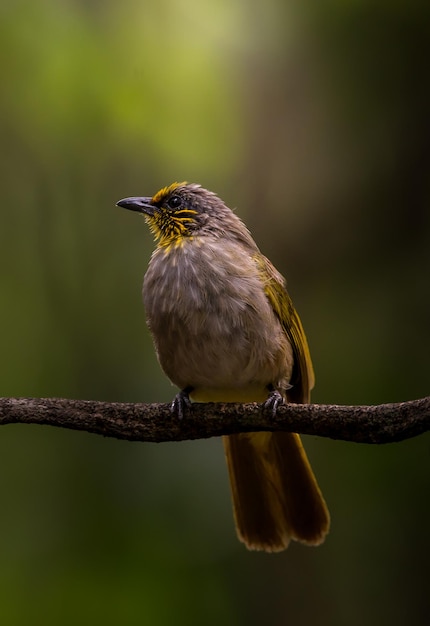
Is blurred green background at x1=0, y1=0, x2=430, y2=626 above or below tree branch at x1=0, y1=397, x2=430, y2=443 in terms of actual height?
above

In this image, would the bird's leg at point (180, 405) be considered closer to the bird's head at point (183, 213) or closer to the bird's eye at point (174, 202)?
the bird's head at point (183, 213)

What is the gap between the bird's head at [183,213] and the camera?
3252mm

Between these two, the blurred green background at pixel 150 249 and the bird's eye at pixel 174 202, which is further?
the blurred green background at pixel 150 249

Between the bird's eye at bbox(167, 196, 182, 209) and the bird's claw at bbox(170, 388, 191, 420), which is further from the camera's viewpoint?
the bird's eye at bbox(167, 196, 182, 209)

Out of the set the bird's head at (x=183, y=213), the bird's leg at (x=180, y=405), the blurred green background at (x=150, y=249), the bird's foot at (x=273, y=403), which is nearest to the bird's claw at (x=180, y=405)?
the bird's leg at (x=180, y=405)

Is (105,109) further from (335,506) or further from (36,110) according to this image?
(335,506)

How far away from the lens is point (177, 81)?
4.11 m

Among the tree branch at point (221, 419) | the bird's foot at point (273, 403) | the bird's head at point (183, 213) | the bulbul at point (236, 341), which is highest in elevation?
the bird's head at point (183, 213)

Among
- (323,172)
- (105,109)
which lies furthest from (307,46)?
(105,109)

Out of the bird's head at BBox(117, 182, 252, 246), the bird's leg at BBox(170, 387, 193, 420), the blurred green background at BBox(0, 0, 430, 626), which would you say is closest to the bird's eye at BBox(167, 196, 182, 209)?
the bird's head at BBox(117, 182, 252, 246)

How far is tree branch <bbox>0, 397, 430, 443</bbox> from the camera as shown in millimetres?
2232

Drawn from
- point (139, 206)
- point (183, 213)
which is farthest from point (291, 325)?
point (139, 206)

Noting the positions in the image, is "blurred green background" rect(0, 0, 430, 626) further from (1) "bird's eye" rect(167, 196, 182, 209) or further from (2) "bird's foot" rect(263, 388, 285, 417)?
(2) "bird's foot" rect(263, 388, 285, 417)

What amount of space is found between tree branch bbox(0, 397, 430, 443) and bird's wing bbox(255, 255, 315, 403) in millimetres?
593
